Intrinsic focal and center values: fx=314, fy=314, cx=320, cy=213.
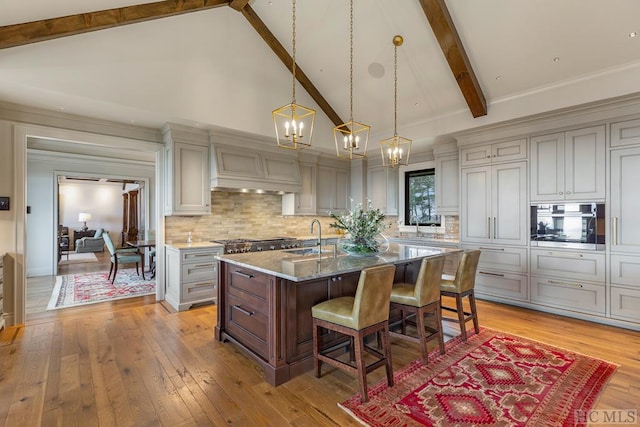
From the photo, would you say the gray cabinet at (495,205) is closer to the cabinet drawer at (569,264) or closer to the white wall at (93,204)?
the cabinet drawer at (569,264)

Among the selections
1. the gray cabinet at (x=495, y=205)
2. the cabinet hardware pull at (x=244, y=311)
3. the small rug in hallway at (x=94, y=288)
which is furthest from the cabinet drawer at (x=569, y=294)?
the small rug in hallway at (x=94, y=288)

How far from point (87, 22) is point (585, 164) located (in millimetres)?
5982

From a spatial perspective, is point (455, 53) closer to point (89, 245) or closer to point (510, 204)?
point (510, 204)

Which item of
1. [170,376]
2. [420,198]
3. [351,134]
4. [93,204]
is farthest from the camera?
[93,204]

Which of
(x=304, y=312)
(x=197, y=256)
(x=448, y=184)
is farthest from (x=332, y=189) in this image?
(x=304, y=312)

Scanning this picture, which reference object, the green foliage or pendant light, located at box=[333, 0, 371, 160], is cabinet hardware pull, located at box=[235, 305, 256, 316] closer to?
the green foliage

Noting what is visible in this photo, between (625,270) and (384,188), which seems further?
(384,188)

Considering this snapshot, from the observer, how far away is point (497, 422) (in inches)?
80.4

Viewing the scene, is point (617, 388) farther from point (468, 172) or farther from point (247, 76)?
point (247, 76)

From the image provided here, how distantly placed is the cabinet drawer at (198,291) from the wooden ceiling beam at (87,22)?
10.3 ft

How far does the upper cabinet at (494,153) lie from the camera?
14.9 feet

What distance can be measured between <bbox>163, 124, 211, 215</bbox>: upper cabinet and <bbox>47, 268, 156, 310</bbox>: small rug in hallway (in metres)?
1.82

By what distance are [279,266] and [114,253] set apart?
5.24m

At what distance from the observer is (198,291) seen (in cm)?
453
